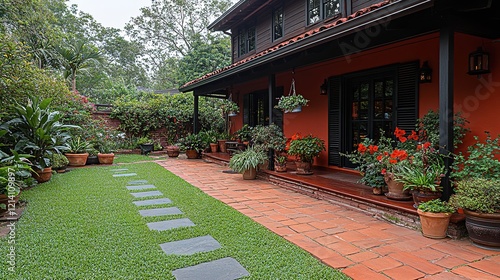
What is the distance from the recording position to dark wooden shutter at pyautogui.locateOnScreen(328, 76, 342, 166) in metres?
5.69

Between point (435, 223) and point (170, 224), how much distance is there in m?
2.65

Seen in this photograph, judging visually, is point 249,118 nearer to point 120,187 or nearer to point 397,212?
point 120,187

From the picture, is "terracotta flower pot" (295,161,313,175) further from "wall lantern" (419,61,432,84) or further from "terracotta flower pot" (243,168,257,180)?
"wall lantern" (419,61,432,84)

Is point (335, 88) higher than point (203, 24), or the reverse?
point (203, 24)

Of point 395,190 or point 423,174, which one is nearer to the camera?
point 423,174

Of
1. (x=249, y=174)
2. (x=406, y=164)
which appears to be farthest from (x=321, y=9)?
(x=406, y=164)

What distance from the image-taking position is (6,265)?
2.15 meters

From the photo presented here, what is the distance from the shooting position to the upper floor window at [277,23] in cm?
786

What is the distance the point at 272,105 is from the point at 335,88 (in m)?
1.29

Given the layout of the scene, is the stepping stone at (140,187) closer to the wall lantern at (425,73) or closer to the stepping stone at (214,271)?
the stepping stone at (214,271)

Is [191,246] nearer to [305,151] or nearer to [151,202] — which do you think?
[151,202]

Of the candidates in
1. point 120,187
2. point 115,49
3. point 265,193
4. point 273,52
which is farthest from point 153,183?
point 115,49

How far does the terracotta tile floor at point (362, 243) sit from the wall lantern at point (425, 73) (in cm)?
221

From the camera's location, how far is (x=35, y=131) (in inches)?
204
